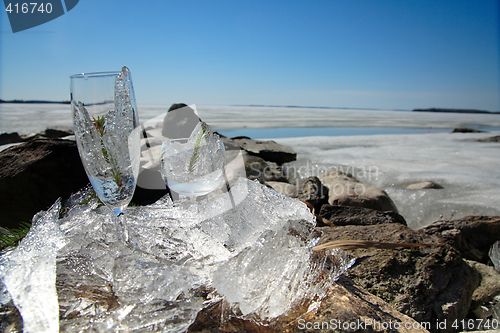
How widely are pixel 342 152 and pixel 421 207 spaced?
3020mm

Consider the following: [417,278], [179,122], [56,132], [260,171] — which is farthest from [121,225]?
[56,132]

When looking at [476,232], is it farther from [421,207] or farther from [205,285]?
[205,285]

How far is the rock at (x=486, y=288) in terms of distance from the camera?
66.9 inches

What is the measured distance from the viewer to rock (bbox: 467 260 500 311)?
1700mm

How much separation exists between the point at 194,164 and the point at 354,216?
1128mm

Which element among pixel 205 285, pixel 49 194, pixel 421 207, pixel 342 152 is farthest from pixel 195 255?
pixel 342 152

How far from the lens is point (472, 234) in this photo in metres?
2.27

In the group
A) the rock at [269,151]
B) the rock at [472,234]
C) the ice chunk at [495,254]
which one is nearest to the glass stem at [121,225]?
the rock at [472,234]

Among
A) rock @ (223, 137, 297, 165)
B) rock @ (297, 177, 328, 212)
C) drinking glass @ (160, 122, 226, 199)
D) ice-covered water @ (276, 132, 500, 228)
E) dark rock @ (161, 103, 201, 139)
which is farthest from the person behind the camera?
rock @ (223, 137, 297, 165)

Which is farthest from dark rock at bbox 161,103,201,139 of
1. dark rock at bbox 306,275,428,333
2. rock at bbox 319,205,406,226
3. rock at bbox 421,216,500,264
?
dark rock at bbox 306,275,428,333

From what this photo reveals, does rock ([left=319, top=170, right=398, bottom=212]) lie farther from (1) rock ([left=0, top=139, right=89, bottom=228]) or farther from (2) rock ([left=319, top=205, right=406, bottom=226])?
(1) rock ([left=0, top=139, right=89, bottom=228])

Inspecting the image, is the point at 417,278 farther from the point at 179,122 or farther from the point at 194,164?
the point at 179,122

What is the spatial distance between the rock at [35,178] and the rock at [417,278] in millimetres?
1754

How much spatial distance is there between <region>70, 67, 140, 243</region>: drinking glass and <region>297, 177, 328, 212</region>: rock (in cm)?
139
